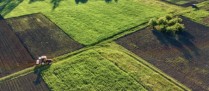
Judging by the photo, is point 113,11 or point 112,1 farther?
point 112,1

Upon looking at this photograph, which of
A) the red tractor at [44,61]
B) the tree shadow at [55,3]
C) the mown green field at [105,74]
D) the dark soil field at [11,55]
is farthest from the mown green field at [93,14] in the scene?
the dark soil field at [11,55]

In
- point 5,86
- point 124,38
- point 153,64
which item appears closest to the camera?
point 5,86

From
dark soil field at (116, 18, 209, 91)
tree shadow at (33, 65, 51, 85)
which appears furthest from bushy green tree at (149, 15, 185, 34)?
tree shadow at (33, 65, 51, 85)

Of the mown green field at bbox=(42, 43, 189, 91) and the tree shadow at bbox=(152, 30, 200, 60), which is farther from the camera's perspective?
the tree shadow at bbox=(152, 30, 200, 60)

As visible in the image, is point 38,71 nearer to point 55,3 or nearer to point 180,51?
point 180,51

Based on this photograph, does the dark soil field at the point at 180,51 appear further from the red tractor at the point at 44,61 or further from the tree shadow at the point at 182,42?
the red tractor at the point at 44,61

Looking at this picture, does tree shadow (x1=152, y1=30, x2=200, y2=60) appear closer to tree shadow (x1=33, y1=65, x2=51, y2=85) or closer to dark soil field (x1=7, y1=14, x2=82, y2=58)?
dark soil field (x1=7, y1=14, x2=82, y2=58)

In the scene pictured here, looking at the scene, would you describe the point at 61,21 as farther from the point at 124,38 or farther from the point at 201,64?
the point at 201,64

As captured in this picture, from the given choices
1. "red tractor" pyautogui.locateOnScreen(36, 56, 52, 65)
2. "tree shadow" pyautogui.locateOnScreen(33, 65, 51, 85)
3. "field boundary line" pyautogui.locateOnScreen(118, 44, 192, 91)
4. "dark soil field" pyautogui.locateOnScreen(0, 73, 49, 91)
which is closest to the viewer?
"dark soil field" pyautogui.locateOnScreen(0, 73, 49, 91)

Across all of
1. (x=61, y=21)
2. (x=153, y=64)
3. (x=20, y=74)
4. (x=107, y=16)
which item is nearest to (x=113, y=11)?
(x=107, y=16)
